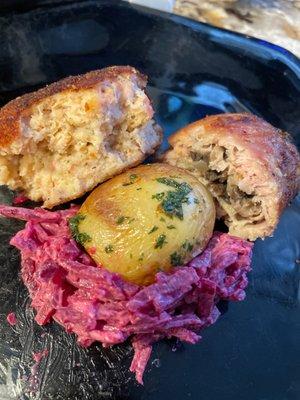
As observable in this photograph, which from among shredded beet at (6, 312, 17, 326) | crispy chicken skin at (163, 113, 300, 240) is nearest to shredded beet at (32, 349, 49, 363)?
shredded beet at (6, 312, 17, 326)

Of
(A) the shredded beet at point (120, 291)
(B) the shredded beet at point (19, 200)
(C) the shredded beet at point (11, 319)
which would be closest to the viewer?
(A) the shredded beet at point (120, 291)

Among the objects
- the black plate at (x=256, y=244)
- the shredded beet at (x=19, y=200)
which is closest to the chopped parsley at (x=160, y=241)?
the black plate at (x=256, y=244)

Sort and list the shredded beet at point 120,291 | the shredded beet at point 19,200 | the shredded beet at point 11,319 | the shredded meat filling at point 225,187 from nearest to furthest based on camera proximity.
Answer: the shredded beet at point 120,291 → the shredded beet at point 11,319 → the shredded meat filling at point 225,187 → the shredded beet at point 19,200

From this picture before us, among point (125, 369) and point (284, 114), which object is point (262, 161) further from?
point (125, 369)

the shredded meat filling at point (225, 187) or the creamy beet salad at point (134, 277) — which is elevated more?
the shredded meat filling at point (225, 187)

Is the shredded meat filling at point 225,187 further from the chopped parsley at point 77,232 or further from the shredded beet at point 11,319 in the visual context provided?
the shredded beet at point 11,319
